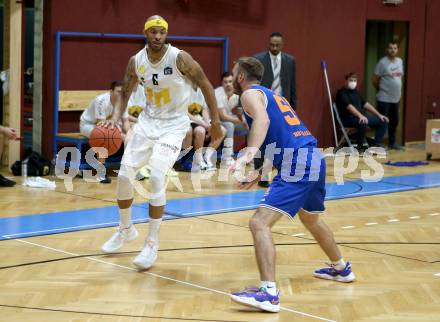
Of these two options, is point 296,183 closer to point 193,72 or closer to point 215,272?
point 215,272

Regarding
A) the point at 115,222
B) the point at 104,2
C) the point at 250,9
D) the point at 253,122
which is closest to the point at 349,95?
the point at 250,9

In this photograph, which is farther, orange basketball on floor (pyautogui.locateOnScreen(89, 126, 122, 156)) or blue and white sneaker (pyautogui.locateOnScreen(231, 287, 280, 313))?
orange basketball on floor (pyautogui.locateOnScreen(89, 126, 122, 156))

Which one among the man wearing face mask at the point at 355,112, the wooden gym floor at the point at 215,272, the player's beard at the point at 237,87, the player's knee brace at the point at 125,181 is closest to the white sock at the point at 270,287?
the wooden gym floor at the point at 215,272

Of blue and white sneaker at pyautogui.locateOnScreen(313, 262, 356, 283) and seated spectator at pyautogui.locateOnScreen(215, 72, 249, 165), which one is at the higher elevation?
seated spectator at pyautogui.locateOnScreen(215, 72, 249, 165)

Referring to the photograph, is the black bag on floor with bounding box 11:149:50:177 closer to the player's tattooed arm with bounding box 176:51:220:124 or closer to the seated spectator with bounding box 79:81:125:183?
the seated spectator with bounding box 79:81:125:183

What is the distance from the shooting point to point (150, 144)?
6.95 m

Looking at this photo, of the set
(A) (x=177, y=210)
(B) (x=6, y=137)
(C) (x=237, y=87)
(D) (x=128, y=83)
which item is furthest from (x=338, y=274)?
(B) (x=6, y=137)

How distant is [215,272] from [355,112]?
8879 mm

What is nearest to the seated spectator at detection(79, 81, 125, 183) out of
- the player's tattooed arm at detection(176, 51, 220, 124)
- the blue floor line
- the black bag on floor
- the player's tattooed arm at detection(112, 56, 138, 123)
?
the black bag on floor

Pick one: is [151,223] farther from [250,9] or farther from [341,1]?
[341,1]

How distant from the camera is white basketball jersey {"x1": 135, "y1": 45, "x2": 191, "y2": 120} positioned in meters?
6.84

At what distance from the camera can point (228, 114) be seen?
1285cm

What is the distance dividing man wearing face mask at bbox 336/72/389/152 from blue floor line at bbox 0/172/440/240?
9.18 ft

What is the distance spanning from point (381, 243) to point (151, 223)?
87.5 inches
